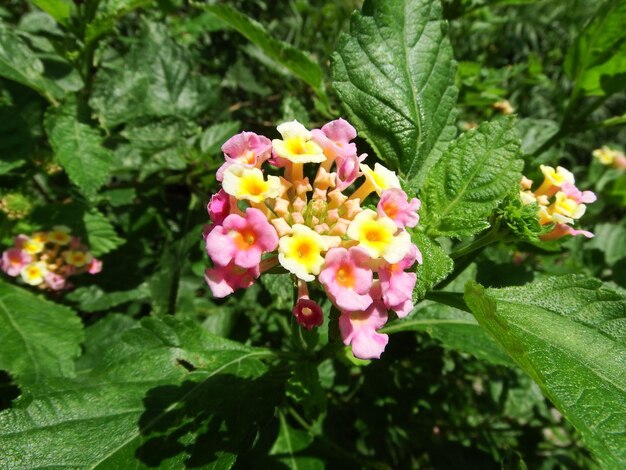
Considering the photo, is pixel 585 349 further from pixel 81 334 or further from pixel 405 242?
pixel 81 334

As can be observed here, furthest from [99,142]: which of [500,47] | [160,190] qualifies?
[500,47]

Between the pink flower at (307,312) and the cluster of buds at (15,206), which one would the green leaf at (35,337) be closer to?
the cluster of buds at (15,206)

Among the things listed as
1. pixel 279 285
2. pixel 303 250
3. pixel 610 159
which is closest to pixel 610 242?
pixel 610 159

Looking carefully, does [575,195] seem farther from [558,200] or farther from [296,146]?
[296,146]

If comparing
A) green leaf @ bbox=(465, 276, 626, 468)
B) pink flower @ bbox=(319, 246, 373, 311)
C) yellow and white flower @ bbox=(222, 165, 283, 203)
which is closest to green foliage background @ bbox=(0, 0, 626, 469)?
green leaf @ bbox=(465, 276, 626, 468)

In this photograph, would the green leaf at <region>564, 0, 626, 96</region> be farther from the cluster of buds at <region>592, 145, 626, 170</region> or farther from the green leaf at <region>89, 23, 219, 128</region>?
the green leaf at <region>89, 23, 219, 128</region>

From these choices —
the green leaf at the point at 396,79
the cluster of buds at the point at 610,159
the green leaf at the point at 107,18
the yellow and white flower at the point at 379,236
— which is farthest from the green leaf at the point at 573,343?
the cluster of buds at the point at 610,159
